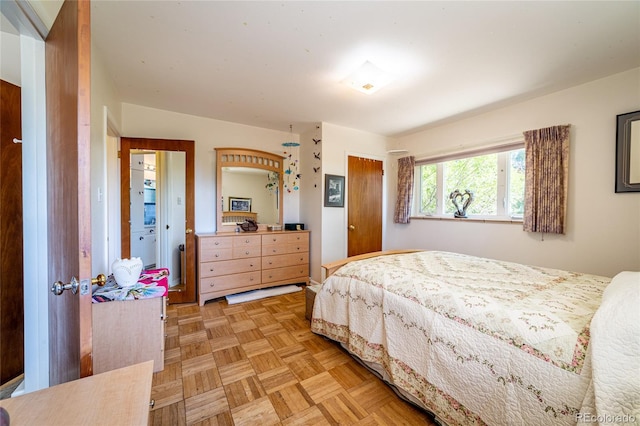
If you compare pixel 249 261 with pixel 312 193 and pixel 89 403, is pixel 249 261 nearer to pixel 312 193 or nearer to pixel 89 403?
pixel 312 193

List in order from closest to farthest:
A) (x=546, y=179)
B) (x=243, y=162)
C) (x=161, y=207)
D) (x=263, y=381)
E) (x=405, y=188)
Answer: (x=263, y=381) < (x=546, y=179) < (x=161, y=207) < (x=243, y=162) < (x=405, y=188)

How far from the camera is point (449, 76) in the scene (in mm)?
2205

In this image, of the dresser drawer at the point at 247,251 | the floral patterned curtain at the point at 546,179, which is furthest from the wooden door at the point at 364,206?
the floral patterned curtain at the point at 546,179

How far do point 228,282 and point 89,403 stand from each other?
246 cm

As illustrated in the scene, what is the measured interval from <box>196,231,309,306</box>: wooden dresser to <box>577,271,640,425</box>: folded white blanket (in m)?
3.02

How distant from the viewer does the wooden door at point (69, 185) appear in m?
0.82

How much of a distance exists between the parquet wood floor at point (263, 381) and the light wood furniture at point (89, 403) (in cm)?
84

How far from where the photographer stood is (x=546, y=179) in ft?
8.11

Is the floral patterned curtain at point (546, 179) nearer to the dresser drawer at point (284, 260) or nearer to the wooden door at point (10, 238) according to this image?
the dresser drawer at point (284, 260)

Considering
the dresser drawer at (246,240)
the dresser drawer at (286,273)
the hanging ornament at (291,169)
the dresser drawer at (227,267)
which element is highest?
the hanging ornament at (291,169)

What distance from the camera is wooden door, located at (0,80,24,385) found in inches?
58.9

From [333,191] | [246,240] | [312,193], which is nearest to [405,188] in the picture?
[333,191]

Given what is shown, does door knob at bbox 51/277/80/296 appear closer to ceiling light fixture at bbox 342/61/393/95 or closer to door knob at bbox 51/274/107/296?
door knob at bbox 51/274/107/296

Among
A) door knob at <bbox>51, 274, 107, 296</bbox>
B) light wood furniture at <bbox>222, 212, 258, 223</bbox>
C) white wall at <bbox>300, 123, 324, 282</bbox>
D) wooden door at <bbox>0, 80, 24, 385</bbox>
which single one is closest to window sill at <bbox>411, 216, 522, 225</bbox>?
white wall at <bbox>300, 123, 324, 282</bbox>
